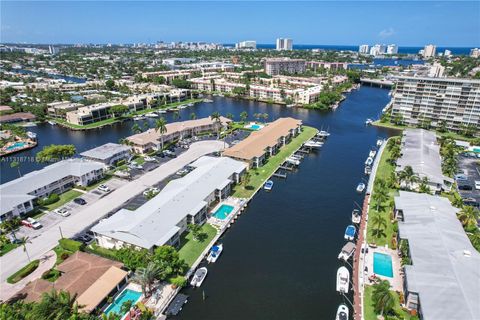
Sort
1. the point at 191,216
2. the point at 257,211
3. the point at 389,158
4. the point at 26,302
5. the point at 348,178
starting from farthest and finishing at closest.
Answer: the point at 389,158 < the point at 348,178 < the point at 257,211 < the point at 191,216 < the point at 26,302

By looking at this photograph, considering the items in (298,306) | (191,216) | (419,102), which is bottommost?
(298,306)

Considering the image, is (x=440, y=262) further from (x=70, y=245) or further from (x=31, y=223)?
(x=31, y=223)

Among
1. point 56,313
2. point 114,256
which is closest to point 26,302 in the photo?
point 56,313

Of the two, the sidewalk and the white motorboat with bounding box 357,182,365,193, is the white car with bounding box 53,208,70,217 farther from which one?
the white motorboat with bounding box 357,182,365,193

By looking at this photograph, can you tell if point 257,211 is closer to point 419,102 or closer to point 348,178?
point 348,178

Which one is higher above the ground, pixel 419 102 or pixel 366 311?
pixel 419 102

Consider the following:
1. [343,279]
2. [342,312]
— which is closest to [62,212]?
[343,279]

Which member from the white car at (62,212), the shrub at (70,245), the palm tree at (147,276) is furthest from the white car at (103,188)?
the palm tree at (147,276)
